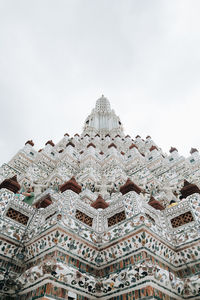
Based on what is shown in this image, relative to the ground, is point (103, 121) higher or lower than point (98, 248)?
higher

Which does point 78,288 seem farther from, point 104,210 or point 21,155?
point 21,155

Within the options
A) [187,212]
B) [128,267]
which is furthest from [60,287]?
[187,212]

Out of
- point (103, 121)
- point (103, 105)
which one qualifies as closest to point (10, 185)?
point (103, 121)

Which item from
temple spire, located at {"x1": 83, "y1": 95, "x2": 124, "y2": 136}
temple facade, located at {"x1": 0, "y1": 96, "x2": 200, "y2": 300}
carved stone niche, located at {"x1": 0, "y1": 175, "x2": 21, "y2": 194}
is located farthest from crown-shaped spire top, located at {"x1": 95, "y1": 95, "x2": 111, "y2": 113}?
carved stone niche, located at {"x1": 0, "y1": 175, "x2": 21, "y2": 194}

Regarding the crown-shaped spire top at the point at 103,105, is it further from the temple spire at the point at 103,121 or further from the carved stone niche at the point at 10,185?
the carved stone niche at the point at 10,185

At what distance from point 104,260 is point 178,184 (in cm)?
629

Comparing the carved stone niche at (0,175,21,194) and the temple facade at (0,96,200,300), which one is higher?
the carved stone niche at (0,175,21,194)

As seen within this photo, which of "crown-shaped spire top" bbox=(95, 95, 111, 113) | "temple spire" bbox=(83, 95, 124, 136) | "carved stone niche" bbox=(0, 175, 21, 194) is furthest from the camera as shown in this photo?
"crown-shaped spire top" bbox=(95, 95, 111, 113)

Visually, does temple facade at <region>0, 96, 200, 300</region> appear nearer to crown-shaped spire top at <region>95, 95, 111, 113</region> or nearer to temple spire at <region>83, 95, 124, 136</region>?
temple spire at <region>83, 95, 124, 136</region>

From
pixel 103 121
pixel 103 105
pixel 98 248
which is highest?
pixel 103 105

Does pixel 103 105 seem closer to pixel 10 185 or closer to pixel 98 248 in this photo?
pixel 10 185

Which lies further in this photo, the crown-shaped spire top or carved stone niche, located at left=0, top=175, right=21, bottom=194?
the crown-shaped spire top

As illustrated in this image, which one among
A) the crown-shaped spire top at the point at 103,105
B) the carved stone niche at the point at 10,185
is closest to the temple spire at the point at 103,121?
the crown-shaped spire top at the point at 103,105

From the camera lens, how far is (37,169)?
11938 mm
